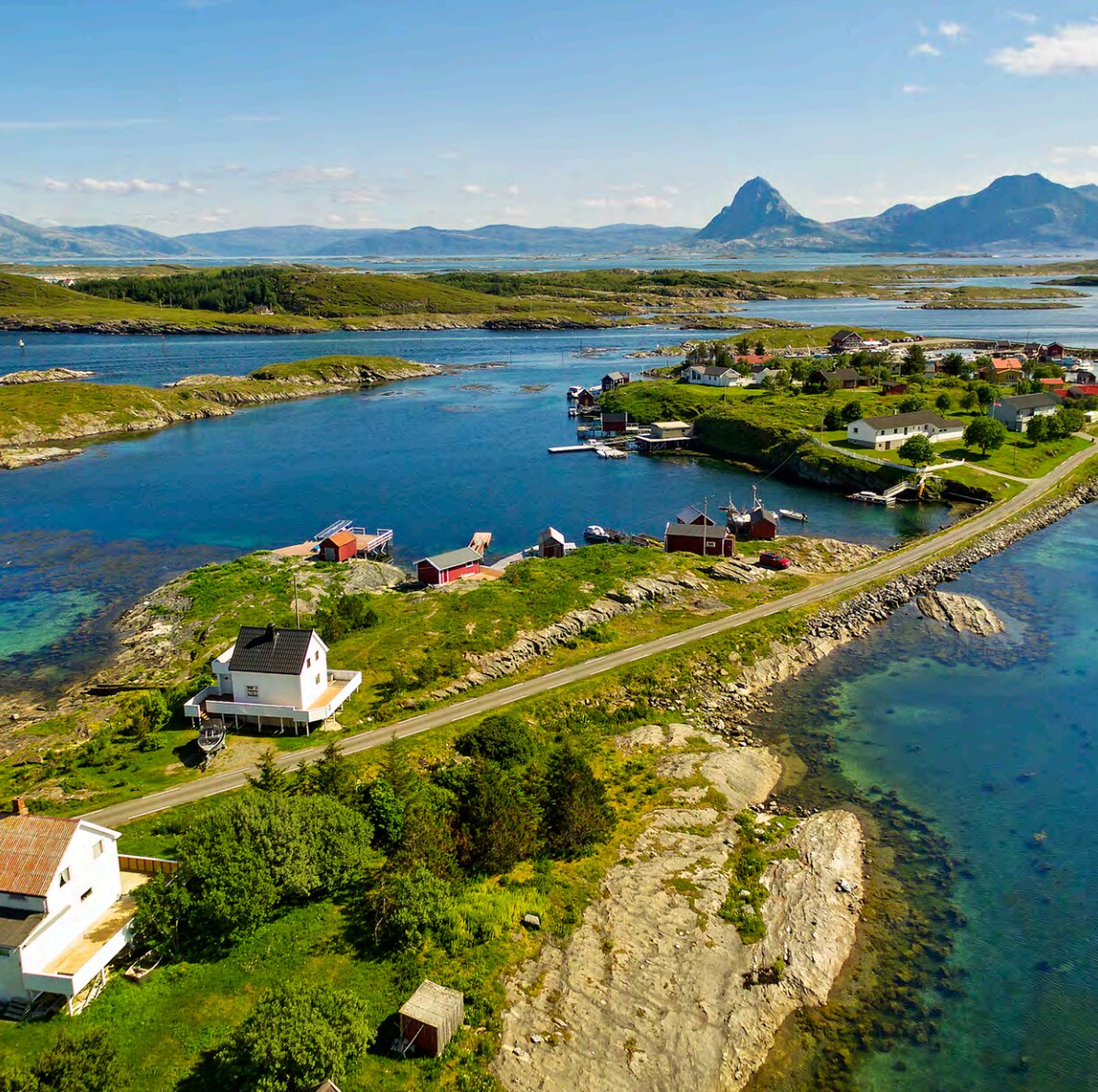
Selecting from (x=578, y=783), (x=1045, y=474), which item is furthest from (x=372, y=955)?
(x=1045, y=474)

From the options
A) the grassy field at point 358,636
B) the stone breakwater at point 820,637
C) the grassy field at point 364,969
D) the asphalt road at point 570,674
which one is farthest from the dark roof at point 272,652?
the stone breakwater at point 820,637

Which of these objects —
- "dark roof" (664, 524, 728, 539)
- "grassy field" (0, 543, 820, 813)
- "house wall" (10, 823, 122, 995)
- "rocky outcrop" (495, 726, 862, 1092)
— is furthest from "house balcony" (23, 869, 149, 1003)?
"dark roof" (664, 524, 728, 539)

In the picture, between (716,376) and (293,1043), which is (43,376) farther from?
(293,1043)

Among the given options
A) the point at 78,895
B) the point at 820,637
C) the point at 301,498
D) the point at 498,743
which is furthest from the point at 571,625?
the point at 301,498

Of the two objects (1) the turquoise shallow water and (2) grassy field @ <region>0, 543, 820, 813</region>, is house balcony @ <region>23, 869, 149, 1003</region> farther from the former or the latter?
(1) the turquoise shallow water

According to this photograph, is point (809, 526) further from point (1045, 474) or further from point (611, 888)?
point (611, 888)

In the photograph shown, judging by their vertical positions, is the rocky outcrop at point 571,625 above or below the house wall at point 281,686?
below

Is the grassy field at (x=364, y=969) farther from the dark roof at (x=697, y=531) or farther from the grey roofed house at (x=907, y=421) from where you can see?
the grey roofed house at (x=907, y=421)
